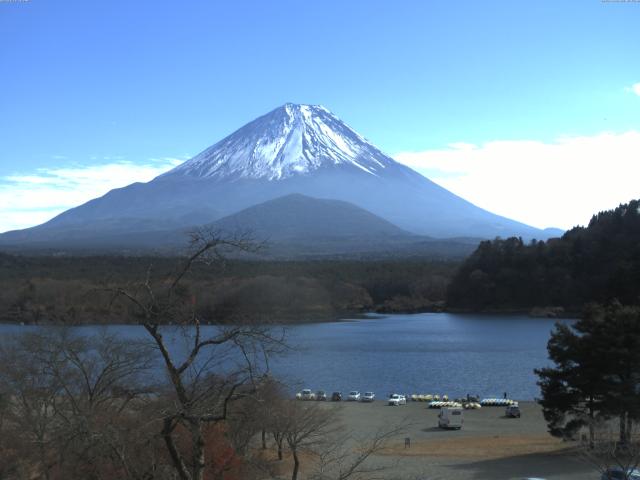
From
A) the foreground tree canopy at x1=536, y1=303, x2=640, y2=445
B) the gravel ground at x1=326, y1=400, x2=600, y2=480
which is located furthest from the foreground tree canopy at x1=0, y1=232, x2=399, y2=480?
the foreground tree canopy at x1=536, y1=303, x2=640, y2=445

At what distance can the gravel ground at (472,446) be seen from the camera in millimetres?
11641

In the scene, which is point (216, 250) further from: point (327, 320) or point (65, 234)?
point (65, 234)

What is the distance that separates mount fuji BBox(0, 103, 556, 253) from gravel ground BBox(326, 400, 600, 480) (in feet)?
347

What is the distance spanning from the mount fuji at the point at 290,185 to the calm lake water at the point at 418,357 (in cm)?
8287

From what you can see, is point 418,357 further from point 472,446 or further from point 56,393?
point 56,393

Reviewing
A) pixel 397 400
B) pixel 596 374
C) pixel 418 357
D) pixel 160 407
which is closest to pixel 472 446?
pixel 596 374

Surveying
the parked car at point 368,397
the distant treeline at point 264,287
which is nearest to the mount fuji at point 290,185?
the distant treeline at point 264,287

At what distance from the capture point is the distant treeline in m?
30.1

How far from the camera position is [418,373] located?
27.6m

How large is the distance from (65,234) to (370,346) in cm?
8352

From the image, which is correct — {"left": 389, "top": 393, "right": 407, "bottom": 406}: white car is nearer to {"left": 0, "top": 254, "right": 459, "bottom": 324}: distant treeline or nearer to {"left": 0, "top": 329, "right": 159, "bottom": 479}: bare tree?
{"left": 0, "top": 254, "right": 459, "bottom": 324}: distant treeline

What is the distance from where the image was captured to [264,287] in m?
36.3

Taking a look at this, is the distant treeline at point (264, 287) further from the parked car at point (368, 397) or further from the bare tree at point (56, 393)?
the bare tree at point (56, 393)

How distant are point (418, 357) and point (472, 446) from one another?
53.8 ft
